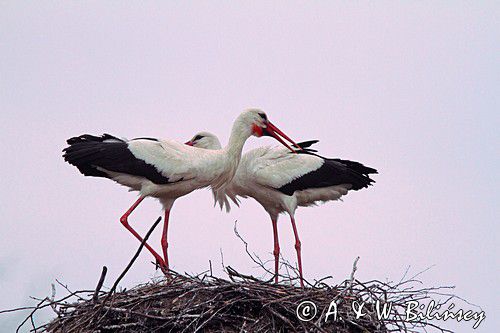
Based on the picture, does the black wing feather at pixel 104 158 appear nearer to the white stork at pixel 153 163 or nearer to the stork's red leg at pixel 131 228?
the white stork at pixel 153 163

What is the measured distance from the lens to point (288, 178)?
10.5 meters

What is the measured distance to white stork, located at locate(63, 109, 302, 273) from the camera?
8797 millimetres

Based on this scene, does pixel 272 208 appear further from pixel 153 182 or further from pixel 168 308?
Answer: pixel 168 308

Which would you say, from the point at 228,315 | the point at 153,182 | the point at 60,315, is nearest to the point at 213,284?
the point at 228,315

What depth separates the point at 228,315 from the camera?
715 cm

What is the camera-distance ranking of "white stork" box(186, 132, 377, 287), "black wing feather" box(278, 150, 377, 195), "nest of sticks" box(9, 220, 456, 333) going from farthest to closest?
"black wing feather" box(278, 150, 377, 195) → "white stork" box(186, 132, 377, 287) → "nest of sticks" box(9, 220, 456, 333)

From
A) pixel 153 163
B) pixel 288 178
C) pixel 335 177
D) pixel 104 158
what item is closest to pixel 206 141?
pixel 288 178

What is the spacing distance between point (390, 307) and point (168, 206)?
2978 mm

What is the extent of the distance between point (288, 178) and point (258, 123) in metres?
1.25

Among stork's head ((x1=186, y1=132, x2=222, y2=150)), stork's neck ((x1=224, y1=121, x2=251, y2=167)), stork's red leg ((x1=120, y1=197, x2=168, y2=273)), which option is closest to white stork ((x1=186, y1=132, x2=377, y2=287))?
stork's head ((x1=186, y1=132, x2=222, y2=150))

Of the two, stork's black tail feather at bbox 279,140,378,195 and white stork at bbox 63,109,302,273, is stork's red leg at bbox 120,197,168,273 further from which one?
stork's black tail feather at bbox 279,140,378,195

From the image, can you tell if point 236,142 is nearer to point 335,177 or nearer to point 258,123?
point 258,123

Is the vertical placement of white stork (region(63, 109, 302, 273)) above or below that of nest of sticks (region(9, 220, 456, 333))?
above

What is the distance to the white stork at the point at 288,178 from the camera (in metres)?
10.5
